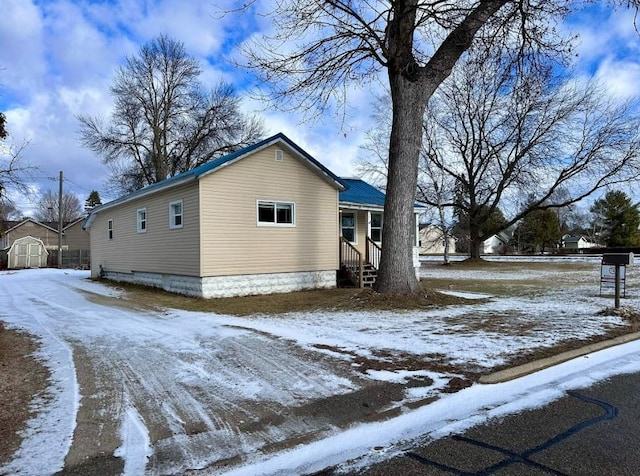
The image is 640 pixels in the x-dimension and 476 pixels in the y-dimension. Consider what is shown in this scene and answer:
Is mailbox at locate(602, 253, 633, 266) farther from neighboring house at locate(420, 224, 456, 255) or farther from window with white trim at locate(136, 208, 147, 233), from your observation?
neighboring house at locate(420, 224, 456, 255)

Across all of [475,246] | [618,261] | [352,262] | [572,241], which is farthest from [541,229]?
[618,261]

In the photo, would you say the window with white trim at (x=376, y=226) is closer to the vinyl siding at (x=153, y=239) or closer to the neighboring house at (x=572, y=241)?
the vinyl siding at (x=153, y=239)

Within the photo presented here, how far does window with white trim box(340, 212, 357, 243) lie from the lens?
18.0 meters

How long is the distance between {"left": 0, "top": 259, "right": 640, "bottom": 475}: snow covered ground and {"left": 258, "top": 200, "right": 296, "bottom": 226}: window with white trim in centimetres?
504

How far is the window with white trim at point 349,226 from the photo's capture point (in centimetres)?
1803

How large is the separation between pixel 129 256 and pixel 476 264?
2534 cm

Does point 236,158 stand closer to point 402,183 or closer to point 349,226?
point 402,183

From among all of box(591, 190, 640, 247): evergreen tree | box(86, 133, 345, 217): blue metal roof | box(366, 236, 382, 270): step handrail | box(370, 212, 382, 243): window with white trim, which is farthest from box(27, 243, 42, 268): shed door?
box(591, 190, 640, 247): evergreen tree

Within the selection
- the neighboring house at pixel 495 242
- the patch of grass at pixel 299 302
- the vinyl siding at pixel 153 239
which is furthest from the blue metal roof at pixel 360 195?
the neighboring house at pixel 495 242

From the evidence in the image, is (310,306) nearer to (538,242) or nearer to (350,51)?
(350,51)

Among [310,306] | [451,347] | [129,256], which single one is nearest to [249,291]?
[310,306]

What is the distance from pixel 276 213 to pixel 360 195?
213 inches

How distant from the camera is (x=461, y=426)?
3.82 meters

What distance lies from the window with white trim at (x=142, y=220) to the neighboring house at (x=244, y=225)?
0.12ft
